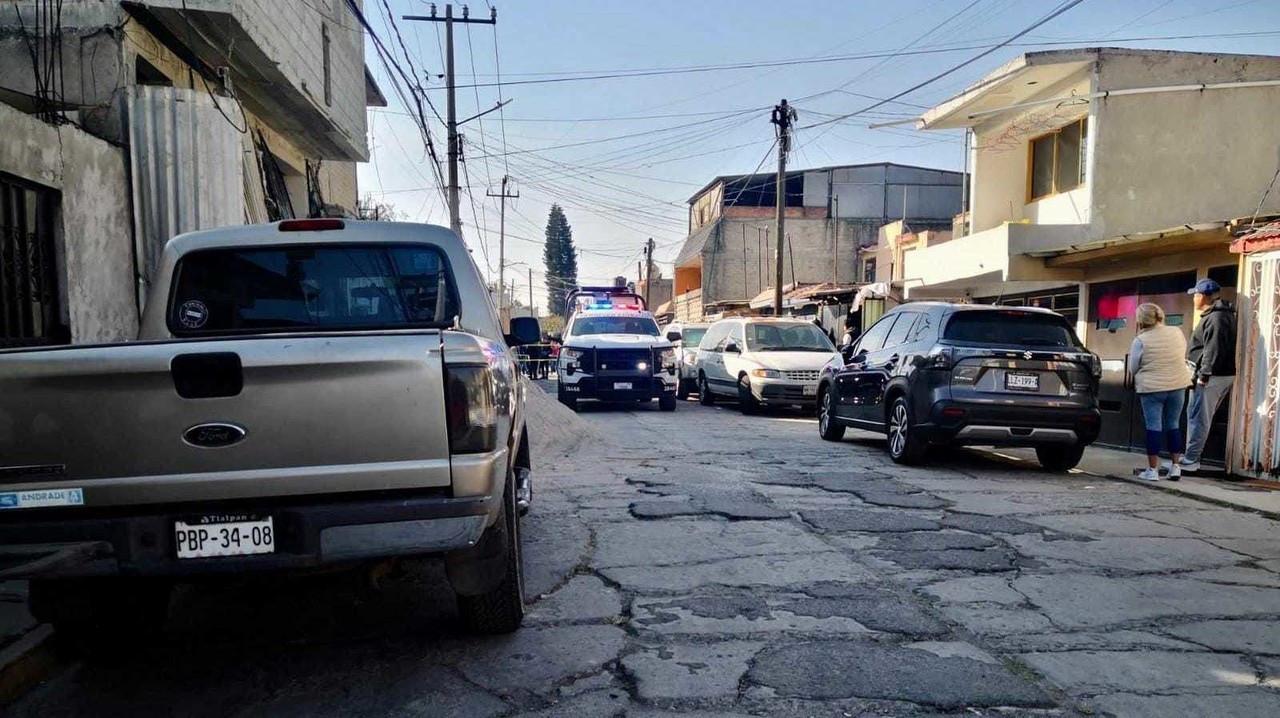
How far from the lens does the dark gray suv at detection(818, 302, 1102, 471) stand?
750cm

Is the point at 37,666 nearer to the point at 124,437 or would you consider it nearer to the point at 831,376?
the point at 124,437

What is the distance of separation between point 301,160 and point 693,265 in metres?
29.8

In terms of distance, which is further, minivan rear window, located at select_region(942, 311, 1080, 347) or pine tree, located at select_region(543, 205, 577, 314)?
pine tree, located at select_region(543, 205, 577, 314)

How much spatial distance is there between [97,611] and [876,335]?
8.25 metres

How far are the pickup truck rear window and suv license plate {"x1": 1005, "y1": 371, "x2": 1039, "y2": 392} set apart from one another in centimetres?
571

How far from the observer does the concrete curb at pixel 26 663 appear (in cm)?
312

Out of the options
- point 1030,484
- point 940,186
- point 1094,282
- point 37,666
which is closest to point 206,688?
point 37,666

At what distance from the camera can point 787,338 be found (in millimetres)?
14594

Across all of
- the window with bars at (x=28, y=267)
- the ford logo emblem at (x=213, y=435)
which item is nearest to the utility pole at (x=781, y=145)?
the window with bars at (x=28, y=267)

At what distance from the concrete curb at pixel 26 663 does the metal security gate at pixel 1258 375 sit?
967cm

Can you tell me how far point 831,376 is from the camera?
10430mm

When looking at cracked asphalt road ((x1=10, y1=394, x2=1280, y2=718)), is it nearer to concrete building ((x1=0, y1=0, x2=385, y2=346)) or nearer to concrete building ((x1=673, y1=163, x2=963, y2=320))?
concrete building ((x1=0, y1=0, x2=385, y2=346))

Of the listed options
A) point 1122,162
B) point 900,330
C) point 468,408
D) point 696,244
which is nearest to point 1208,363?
point 900,330

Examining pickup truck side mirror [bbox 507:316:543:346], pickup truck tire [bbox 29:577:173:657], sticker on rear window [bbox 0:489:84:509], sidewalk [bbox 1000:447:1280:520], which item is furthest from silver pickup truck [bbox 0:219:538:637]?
sidewalk [bbox 1000:447:1280:520]
